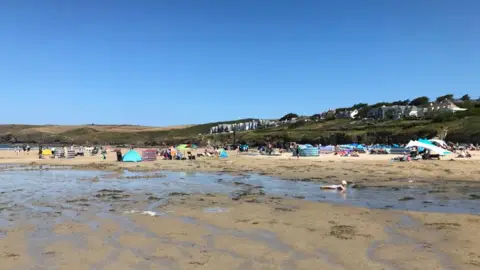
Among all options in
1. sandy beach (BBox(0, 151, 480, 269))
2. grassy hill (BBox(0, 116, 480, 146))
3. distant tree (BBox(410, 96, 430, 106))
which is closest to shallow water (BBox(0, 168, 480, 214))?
sandy beach (BBox(0, 151, 480, 269))

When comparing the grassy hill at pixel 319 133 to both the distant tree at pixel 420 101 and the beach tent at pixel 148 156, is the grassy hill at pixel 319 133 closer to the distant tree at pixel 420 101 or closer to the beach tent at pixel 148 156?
the distant tree at pixel 420 101

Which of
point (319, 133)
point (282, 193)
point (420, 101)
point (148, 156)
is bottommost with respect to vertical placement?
point (282, 193)

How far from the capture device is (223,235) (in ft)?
28.0

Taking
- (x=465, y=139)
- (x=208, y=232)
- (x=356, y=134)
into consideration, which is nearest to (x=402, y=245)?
(x=208, y=232)

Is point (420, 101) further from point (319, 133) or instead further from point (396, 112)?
point (319, 133)

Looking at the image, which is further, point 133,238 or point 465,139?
point 465,139

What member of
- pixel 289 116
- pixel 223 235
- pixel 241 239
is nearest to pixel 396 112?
pixel 289 116

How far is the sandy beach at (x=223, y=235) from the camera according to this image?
6.57 meters

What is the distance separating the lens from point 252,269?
615 centimetres

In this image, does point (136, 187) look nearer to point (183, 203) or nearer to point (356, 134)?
point (183, 203)

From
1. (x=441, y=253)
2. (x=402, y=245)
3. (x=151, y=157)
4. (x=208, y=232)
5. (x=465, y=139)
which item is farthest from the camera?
(x=465, y=139)

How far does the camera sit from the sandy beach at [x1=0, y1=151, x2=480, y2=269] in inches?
259

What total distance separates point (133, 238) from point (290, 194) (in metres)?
8.40

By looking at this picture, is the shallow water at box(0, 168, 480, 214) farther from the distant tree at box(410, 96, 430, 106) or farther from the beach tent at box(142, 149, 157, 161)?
the distant tree at box(410, 96, 430, 106)
